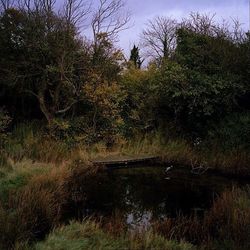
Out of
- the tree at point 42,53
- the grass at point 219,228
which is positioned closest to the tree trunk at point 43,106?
the tree at point 42,53

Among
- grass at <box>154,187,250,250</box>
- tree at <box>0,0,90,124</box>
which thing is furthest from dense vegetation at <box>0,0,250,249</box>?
grass at <box>154,187,250,250</box>

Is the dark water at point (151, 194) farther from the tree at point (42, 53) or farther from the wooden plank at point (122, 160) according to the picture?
the tree at point (42, 53)

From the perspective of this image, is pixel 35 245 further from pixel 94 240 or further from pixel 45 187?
pixel 45 187

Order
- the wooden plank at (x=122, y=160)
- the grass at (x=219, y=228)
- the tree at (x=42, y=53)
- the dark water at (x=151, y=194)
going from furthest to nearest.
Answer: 1. the tree at (x=42, y=53)
2. the wooden plank at (x=122, y=160)
3. the dark water at (x=151, y=194)
4. the grass at (x=219, y=228)

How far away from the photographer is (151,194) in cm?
1161

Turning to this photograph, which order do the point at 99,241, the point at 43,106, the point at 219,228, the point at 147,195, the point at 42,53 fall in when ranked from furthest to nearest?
the point at 43,106 < the point at 42,53 < the point at 147,195 < the point at 219,228 < the point at 99,241

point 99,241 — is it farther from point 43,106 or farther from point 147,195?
point 43,106

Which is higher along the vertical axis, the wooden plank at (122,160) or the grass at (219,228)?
the wooden plank at (122,160)

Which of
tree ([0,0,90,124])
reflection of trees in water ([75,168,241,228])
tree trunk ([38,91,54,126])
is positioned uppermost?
tree ([0,0,90,124])

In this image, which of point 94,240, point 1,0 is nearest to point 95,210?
point 94,240

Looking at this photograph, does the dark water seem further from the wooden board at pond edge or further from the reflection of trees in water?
the wooden board at pond edge

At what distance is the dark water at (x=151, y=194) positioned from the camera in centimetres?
978

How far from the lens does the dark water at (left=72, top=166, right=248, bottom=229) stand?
978 cm

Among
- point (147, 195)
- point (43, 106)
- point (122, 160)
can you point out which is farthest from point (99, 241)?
point (43, 106)
